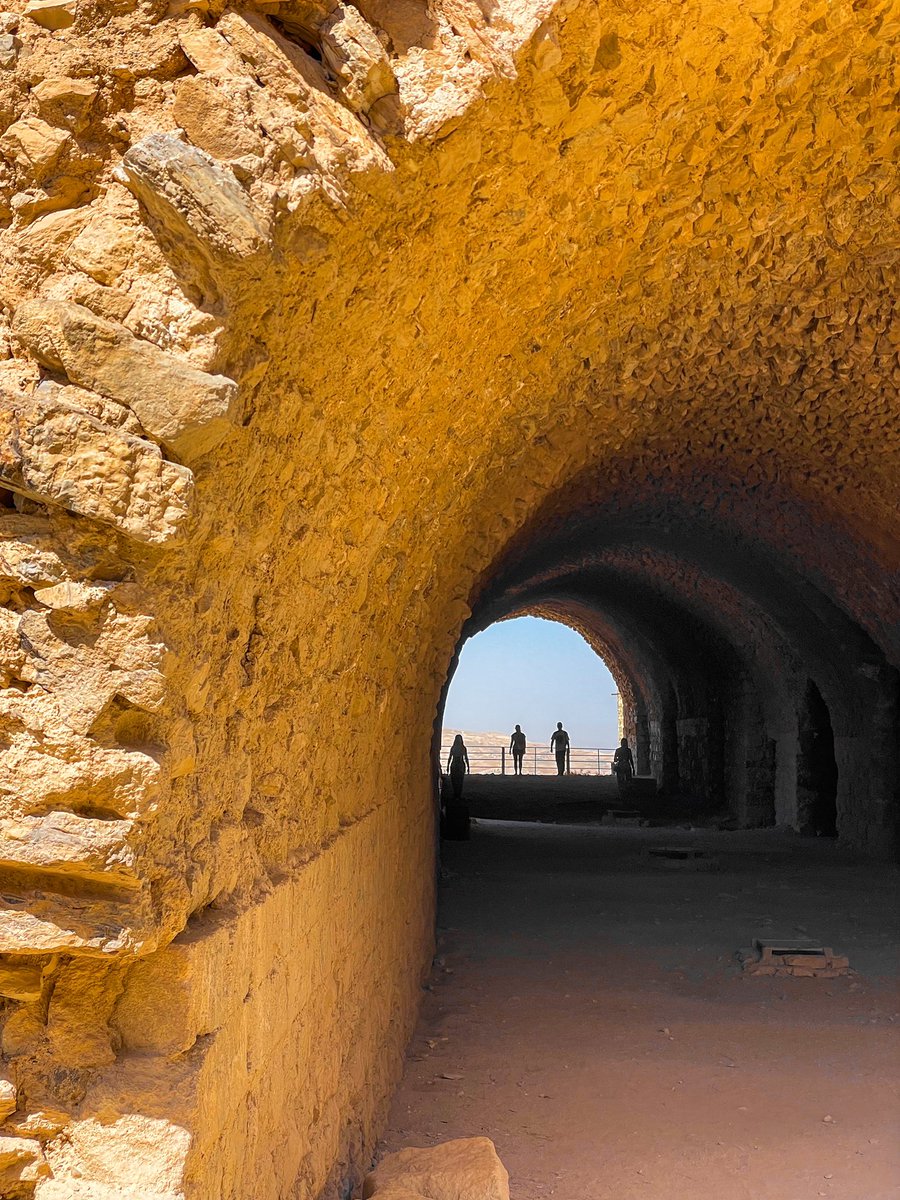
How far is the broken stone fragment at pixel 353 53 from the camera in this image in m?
2.28

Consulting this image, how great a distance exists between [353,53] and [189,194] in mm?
630

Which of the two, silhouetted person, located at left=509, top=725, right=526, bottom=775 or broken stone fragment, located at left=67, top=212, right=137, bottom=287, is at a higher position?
broken stone fragment, located at left=67, top=212, right=137, bottom=287

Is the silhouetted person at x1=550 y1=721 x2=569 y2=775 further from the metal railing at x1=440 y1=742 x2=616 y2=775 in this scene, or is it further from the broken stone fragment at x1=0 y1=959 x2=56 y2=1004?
the broken stone fragment at x1=0 y1=959 x2=56 y2=1004

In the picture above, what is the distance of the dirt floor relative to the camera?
411cm

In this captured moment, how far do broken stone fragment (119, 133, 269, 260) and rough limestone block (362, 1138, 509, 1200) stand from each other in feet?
8.61

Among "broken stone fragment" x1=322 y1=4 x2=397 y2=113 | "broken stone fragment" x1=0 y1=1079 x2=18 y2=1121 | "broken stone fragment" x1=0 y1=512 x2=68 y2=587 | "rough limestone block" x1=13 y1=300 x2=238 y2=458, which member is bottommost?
"broken stone fragment" x1=0 y1=1079 x2=18 y2=1121

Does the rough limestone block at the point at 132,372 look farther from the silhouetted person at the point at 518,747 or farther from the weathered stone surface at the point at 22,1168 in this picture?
the silhouetted person at the point at 518,747

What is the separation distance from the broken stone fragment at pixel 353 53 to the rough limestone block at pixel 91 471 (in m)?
1.01

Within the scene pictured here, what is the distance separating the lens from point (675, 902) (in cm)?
895

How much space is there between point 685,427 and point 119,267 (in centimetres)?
510

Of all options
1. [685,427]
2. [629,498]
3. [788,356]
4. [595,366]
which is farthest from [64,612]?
[629,498]

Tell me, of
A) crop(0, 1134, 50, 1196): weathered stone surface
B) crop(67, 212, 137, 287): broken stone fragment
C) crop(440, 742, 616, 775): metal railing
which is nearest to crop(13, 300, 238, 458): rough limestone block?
crop(67, 212, 137, 287): broken stone fragment

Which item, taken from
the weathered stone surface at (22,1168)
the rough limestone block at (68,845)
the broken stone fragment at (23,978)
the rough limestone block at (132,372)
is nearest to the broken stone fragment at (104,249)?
the rough limestone block at (132,372)

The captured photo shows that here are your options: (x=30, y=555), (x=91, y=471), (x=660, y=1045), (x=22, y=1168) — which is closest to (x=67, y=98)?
(x=91, y=471)
